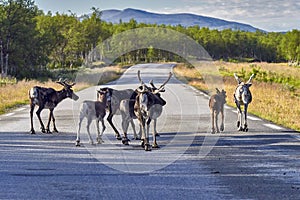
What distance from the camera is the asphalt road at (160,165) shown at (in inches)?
287

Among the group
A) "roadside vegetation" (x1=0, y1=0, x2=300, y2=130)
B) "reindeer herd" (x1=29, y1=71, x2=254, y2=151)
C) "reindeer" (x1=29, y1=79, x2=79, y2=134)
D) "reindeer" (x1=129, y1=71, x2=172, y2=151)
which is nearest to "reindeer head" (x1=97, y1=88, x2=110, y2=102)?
"reindeer herd" (x1=29, y1=71, x2=254, y2=151)

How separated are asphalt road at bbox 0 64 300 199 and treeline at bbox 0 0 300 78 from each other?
2807cm

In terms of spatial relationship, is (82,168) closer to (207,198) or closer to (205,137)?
(207,198)

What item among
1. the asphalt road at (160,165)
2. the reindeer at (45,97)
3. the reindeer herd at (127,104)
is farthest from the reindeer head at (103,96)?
the reindeer at (45,97)

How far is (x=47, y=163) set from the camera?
945 cm

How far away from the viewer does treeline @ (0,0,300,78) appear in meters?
51.2

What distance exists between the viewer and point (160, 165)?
9195 millimetres

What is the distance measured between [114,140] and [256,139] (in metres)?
3.18

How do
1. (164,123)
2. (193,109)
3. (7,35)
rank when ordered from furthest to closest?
(7,35) → (193,109) → (164,123)

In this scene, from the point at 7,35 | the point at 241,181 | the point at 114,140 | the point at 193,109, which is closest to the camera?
the point at 241,181

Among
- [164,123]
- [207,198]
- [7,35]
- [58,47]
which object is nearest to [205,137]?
[164,123]

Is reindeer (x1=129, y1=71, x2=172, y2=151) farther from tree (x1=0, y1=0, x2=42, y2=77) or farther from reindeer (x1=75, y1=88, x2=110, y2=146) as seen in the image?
tree (x1=0, y1=0, x2=42, y2=77)

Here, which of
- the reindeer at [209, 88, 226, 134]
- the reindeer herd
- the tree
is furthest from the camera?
the tree

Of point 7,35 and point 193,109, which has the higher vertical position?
point 7,35
